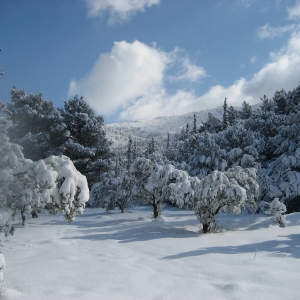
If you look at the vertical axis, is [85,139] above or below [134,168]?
above

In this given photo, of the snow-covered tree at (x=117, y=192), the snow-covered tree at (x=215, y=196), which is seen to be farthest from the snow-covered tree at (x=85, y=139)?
the snow-covered tree at (x=215, y=196)

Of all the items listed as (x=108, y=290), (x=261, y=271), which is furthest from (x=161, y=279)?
(x=261, y=271)

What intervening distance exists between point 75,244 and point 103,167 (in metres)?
17.5

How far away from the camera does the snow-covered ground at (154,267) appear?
186 inches

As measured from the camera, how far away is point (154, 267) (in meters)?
6.34

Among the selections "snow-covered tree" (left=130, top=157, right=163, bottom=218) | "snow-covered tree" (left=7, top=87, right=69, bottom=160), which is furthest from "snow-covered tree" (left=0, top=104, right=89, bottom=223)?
"snow-covered tree" (left=7, top=87, right=69, bottom=160)

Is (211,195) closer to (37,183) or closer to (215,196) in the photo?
(215,196)

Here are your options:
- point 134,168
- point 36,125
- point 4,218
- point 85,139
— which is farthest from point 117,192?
point 4,218

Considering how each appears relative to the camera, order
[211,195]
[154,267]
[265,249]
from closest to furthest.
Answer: [154,267] → [265,249] → [211,195]

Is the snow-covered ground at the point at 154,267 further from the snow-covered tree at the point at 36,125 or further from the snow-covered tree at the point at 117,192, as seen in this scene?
the snow-covered tree at the point at 36,125

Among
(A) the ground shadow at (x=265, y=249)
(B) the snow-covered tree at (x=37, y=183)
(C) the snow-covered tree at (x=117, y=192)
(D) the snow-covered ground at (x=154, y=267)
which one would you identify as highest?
(B) the snow-covered tree at (x=37, y=183)

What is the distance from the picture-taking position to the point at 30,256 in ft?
23.9

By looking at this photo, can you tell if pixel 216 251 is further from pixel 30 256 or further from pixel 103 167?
pixel 103 167

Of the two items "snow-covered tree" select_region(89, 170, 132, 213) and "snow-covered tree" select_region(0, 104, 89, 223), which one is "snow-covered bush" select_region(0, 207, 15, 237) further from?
"snow-covered tree" select_region(89, 170, 132, 213)
